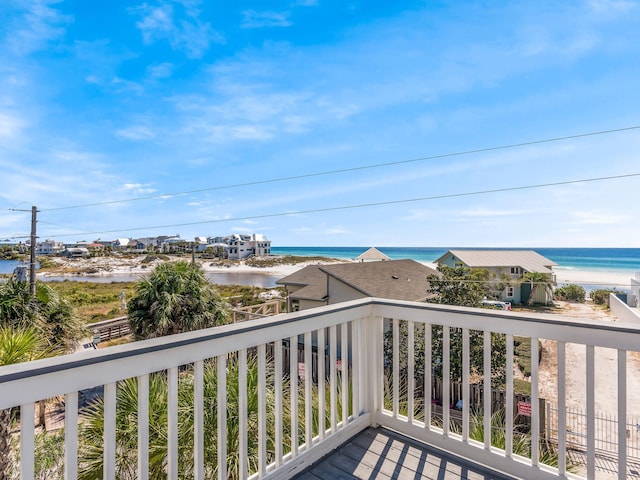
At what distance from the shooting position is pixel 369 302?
2.23m

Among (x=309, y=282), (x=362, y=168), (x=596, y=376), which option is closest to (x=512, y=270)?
(x=362, y=168)

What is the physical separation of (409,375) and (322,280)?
9.72m

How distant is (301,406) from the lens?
2.59 meters

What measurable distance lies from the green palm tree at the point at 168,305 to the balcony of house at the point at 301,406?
4.95m

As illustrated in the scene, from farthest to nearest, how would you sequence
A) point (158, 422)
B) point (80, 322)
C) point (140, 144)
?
1. point (140, 144)
2. point (80, 322)
3. point (158, 422)

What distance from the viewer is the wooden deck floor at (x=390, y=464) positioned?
5.82 ft

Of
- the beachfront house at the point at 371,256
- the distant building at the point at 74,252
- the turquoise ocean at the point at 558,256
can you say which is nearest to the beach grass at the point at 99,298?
the distant building at the point at 74,252

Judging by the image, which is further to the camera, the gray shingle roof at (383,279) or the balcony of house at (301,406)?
the gray shingle roof at (383,279)

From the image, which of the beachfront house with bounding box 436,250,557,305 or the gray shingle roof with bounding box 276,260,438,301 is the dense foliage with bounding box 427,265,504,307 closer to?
the gray shingle roof with bounding box 276,260,438,301

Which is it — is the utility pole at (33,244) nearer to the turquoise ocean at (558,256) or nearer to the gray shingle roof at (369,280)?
the gray shingle roof at (369,280)

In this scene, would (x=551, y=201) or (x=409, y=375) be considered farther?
(x=551, y=201)

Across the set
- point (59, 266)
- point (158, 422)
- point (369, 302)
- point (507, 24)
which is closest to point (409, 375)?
point (369, 302)

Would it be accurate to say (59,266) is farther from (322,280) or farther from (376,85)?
(376,85)

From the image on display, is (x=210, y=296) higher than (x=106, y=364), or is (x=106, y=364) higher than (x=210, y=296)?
(x=106, y=364)
